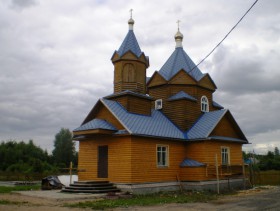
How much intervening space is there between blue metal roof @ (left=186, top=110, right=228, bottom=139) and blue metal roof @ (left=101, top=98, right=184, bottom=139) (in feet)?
2.53

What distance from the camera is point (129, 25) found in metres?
24.3

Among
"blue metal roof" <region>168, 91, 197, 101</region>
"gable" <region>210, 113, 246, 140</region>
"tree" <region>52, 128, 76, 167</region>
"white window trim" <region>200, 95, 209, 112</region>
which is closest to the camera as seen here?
"gable" <region>210, 113, 246, 140</region>

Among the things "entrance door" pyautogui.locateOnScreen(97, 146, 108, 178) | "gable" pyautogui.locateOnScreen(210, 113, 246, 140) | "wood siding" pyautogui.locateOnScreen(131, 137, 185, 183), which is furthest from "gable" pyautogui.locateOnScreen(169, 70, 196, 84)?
"entrance door" pyautogui.locateOnScreen(97, 146, 108, 178)

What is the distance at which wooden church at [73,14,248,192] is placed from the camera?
1903cm

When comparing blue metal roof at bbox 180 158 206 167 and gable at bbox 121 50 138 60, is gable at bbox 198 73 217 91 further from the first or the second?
blue metal roof at bbox 180 158 206 167

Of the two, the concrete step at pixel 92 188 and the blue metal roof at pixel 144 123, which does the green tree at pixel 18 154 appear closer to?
the blue metal roof at pixel 144 123

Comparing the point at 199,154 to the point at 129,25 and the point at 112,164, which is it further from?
the point at 129,25

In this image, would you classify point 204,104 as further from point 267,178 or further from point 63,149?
point 63,149

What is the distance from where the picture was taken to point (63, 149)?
64688mm

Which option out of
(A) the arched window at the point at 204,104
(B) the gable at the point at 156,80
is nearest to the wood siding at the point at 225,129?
(A) the arched window at the point at 204,104

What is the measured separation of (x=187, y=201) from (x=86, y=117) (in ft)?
30.4

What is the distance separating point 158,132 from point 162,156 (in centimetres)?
153

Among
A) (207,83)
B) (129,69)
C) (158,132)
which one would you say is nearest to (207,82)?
(207,83)

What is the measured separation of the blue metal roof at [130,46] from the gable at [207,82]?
17.1 feet
